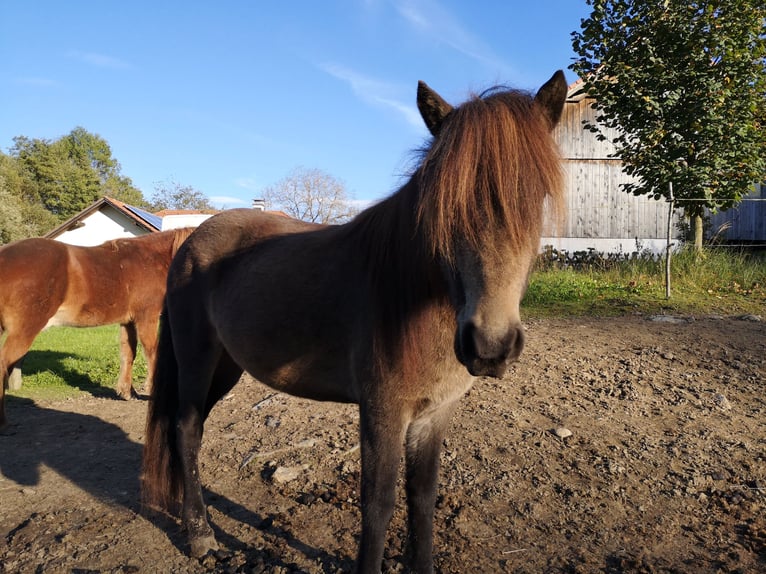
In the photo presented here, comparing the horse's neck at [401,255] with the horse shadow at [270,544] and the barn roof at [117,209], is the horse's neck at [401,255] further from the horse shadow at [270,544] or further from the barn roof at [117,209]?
the barn roof at [117,209]

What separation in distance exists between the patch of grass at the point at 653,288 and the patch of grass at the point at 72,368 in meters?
6.72

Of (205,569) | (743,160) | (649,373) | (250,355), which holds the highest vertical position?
(743,160)

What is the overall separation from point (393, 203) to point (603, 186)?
61.7ft

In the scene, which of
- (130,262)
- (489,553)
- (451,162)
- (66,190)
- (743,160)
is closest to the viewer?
(451,162)

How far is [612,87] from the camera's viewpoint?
1018cm

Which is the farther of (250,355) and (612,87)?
(612,87)

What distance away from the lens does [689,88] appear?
382 inches

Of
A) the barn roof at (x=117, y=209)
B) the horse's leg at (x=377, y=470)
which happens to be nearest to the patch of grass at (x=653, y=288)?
the horse's leg at (x=377, y=470)

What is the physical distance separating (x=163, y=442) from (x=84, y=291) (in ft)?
13.0

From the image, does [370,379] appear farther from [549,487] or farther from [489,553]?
[549,487]

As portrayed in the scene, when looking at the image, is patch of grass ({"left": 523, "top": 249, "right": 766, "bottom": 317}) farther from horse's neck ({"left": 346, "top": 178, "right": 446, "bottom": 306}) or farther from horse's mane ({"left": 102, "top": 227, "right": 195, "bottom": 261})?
horse's neck ({"left": 346, "top": 178, "right": 446, "bottom": 306})

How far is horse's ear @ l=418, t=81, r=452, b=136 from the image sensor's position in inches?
74.6

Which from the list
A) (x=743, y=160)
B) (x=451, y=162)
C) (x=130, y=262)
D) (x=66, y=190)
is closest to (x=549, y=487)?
(x=451, y=162)

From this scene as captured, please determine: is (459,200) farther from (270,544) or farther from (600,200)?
(600,200)
